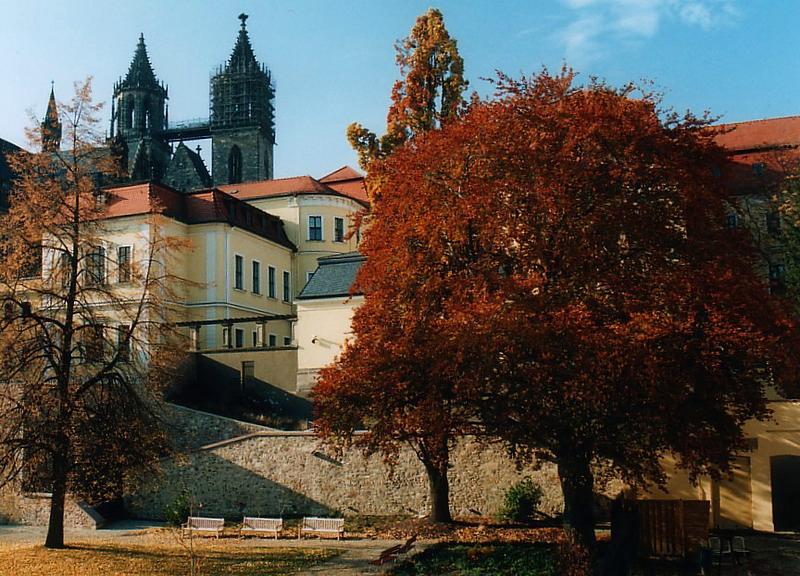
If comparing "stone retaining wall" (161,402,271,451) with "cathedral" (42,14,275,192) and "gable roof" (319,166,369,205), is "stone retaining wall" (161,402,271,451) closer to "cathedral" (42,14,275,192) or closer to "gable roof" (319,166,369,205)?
"gable roof" (319,166,369,205)

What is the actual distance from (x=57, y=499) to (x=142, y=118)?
81.1 metres

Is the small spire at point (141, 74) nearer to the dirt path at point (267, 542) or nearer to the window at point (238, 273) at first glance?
the window at point (238, 273)

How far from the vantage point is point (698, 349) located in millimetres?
17406

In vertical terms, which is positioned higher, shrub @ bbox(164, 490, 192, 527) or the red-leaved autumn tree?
the red-leaved autumn tree

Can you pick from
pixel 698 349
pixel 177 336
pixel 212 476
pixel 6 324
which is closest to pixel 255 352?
pixel 212 476

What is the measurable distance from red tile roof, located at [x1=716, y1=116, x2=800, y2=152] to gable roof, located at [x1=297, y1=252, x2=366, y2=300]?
15859mm

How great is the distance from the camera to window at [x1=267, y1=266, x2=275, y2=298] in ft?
162

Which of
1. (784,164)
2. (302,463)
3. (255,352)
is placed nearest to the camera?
(302,463)

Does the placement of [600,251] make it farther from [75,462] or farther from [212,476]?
[212,476]

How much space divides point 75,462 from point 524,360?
11512 millimetres

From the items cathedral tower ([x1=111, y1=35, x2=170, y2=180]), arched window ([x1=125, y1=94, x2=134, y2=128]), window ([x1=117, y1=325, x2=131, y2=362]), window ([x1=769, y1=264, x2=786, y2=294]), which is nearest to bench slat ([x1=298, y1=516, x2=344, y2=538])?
window ([x1=117, y1=325, x2=131, y2=362])

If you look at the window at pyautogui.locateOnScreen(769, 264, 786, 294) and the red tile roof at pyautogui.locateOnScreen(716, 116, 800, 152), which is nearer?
the window at pyautogui.locateOnScreen(769, 264, 786, 294)

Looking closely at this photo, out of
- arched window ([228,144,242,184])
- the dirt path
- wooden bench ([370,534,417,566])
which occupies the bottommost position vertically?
the dirt path

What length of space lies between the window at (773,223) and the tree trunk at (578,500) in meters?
16.1
